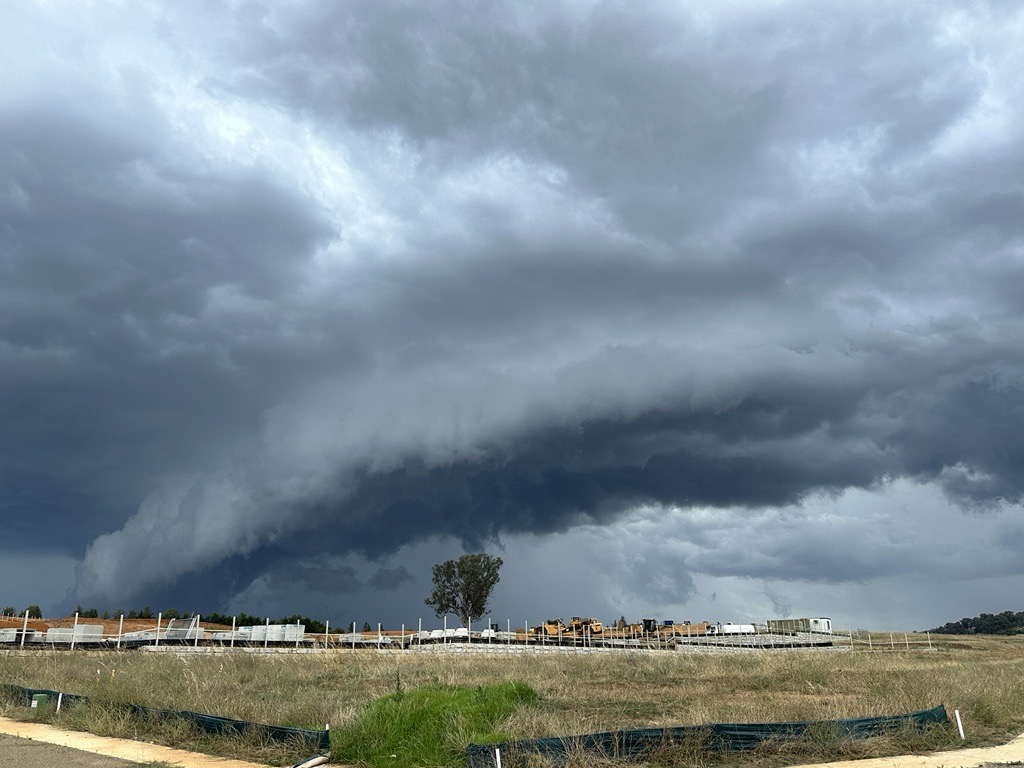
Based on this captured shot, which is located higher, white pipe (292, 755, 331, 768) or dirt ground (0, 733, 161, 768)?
dirt ground (0, 733, 161, 768)

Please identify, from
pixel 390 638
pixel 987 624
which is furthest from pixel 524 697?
pixel 987 624

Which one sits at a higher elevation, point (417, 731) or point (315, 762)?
point (417, 731)

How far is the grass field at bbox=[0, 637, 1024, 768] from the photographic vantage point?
14.6 metres

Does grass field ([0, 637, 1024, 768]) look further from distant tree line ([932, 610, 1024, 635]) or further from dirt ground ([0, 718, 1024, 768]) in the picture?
distant tree line ([932, 610, 1024, 635])

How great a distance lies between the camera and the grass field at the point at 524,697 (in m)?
14.6

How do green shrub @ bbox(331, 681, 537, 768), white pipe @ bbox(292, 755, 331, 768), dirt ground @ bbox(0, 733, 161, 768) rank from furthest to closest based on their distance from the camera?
dirt ground @ bbox(0, 733, 161, 768), white pipe @ bbox(292, 755, 331, 768), green shrub @ bbox(331, 681, 537, 768)

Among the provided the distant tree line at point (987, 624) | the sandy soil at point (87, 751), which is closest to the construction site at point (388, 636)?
the sandy soil at point (87, 751)

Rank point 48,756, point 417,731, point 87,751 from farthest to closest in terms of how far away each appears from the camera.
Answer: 1. point 87,751
2. point 48,756
3. point 417,731

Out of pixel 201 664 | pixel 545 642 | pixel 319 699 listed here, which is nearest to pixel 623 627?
pixel 545 642

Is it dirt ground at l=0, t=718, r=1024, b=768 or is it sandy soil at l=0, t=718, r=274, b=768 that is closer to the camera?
dirt ground at l=0, t=718, r=1024, b=768

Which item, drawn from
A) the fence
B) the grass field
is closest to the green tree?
the fence

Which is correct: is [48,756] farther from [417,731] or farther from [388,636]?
[388,636]

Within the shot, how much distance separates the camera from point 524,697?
64.1 feet

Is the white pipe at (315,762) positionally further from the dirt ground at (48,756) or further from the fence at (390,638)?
the fence at (390,638)
